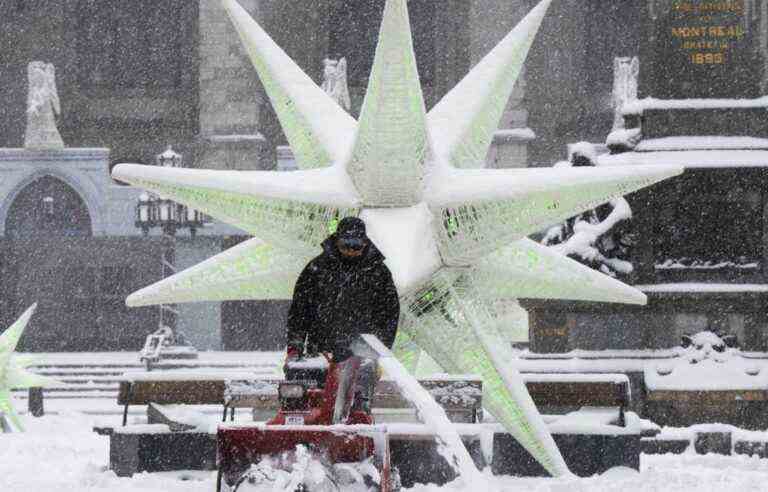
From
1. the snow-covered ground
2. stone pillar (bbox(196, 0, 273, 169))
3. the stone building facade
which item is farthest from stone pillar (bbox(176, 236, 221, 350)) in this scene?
the snow-covered ground

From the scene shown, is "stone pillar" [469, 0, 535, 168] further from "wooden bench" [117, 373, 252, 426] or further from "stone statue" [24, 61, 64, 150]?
"wooden bench" [117, 373, 252, 426]

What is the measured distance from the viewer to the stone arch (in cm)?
3581

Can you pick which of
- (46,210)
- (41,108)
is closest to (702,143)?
(41,108)

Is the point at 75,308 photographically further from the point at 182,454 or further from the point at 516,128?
the point at 182,454

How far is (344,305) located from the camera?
659cm

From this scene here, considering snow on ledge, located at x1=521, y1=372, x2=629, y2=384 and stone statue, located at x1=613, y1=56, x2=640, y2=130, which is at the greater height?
stone statue, located at x1=613, y1=56, x2=640, y2=130

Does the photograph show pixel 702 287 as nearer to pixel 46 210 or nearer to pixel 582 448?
pixel 582 448

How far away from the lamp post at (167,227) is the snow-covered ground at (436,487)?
748 inches

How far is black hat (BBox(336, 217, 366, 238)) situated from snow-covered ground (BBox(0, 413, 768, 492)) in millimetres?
Result: 1828

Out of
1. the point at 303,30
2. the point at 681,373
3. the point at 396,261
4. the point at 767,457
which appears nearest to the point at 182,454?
the point at 396,261

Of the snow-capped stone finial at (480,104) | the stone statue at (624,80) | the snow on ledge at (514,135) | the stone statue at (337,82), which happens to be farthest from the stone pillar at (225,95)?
the snow-capped stone finial at (480,104)

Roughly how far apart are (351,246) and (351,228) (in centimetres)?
9

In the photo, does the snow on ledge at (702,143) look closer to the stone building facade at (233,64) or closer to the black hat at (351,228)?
the black hat at (351,228)

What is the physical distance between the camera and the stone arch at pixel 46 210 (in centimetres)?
3581
